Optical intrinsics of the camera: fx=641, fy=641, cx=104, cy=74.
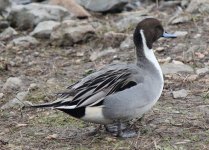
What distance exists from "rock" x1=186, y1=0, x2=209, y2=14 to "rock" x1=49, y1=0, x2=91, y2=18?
66.2 inches

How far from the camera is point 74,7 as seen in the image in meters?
9.58

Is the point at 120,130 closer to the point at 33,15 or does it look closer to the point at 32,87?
the point at 32,87

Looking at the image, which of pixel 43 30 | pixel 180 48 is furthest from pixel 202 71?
pixel 43 30

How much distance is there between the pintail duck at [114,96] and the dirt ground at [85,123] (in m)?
0.21

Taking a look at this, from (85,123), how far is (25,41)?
3240 mm

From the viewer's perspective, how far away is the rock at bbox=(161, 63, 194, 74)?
6383mm

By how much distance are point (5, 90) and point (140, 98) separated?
6.87 feet

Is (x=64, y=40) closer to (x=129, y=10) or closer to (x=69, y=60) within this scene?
(x=69, y=60)

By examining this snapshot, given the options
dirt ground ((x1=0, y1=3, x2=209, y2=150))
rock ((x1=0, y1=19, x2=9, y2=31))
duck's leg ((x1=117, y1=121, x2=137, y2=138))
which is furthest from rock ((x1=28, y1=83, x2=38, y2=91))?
rock ((x1=0, y1=19, x2=9, y2=31))

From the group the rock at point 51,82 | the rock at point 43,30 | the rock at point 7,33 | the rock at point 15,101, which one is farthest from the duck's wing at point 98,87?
the rock at point 7,33

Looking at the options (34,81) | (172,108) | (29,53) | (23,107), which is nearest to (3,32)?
(29,53)

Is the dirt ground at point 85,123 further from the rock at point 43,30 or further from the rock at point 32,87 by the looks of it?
the rock at point 43,30

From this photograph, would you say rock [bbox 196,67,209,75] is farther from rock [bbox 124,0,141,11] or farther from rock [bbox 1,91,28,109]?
rock [bbox 124,0,141,11]

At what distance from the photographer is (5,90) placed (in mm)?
6324
